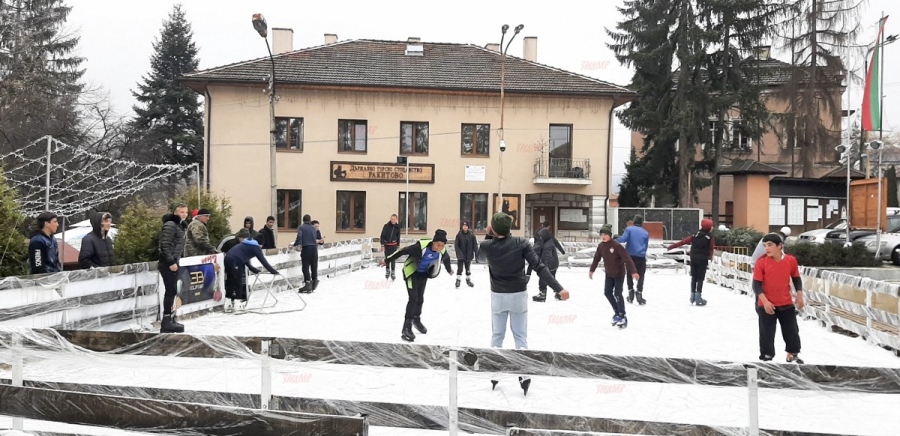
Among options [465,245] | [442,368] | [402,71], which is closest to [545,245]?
[465,245]

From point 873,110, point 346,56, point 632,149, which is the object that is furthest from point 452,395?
point 632,149

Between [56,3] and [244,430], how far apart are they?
128ft

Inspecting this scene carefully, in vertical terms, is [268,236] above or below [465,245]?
above

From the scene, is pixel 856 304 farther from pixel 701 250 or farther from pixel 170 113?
pixel 170 113

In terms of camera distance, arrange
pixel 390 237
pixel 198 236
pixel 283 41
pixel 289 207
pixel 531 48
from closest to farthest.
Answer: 1. pixel 198 236
2. pixel 390 237
3. pixel 289 207
4. pixel 283 41
5. pixel 531 48

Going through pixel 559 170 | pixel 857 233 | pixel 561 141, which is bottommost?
pixel 857 233

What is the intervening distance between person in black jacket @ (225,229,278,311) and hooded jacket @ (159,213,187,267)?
2515mm

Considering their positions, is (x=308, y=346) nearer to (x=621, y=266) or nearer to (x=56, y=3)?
(x=621, y=266)

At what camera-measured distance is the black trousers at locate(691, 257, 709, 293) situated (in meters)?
13.4

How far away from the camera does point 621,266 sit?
35.4ft

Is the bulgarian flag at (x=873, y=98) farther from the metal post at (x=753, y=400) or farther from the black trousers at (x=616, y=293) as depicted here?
the metal post at (x=753, y=400)

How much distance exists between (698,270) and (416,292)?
7088 mm

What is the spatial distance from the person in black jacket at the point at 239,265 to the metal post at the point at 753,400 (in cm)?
921

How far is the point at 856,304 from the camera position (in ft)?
33.5
